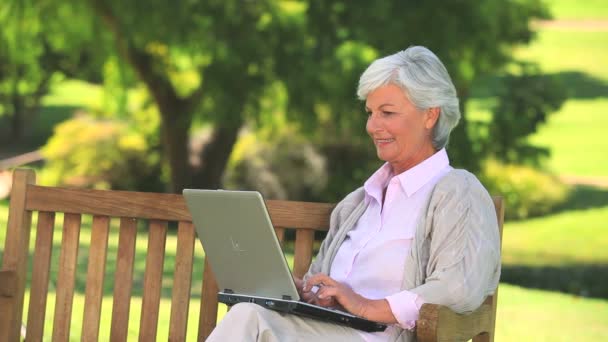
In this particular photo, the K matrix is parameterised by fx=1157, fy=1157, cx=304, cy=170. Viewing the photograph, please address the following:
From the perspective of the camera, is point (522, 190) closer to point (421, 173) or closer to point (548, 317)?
point (548, 317)

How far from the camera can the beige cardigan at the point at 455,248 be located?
347cm

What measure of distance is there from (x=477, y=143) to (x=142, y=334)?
12.3 metres

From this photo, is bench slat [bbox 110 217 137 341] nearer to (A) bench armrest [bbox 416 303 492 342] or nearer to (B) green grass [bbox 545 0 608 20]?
(A) bench armrest [bbox 416 303 492 342]

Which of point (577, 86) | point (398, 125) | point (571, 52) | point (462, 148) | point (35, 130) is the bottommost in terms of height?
point (35, 130)

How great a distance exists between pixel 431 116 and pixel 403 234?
0.40m

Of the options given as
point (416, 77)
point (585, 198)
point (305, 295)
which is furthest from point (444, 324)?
point (585, 198)

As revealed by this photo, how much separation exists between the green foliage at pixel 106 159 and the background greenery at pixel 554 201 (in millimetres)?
395

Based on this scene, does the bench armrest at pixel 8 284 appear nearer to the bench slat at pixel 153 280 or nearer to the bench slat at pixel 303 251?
the bench slat at pixel 153 280

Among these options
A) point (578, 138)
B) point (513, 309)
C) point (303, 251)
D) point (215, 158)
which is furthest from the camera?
point (578, 138)

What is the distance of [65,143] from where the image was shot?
19141 millimetres

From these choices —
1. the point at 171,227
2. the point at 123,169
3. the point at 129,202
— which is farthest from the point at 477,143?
the point at 129,202

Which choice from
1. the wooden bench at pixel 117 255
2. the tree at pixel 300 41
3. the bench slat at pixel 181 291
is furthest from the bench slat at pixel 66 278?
the tree at pixel 300 41

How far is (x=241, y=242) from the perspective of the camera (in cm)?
357

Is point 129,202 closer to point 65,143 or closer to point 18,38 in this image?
point 18,38
